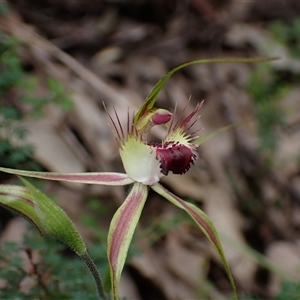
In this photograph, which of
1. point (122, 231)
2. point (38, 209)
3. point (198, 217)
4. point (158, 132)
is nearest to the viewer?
point (38, 209)

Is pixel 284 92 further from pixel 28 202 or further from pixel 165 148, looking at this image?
pixel 28 202

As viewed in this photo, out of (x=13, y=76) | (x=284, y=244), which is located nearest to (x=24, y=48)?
(x=13, y=76)

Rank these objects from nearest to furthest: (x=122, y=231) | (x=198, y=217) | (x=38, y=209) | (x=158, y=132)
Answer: (x=38, y=209), (x=122, y=231), (x=198, y=217), (x=158, y=132)

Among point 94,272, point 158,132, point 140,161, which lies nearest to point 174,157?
point 140,161

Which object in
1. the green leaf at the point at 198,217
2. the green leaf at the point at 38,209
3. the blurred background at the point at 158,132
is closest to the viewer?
the green leaf at the point at 38,209

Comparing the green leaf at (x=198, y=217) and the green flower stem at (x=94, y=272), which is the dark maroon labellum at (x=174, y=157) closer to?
the green leaf at (x=198, y=217)

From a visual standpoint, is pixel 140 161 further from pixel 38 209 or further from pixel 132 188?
pixel 38 209

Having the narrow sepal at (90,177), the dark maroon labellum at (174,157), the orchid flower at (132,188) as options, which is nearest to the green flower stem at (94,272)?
the orchid flower at (132,188)
